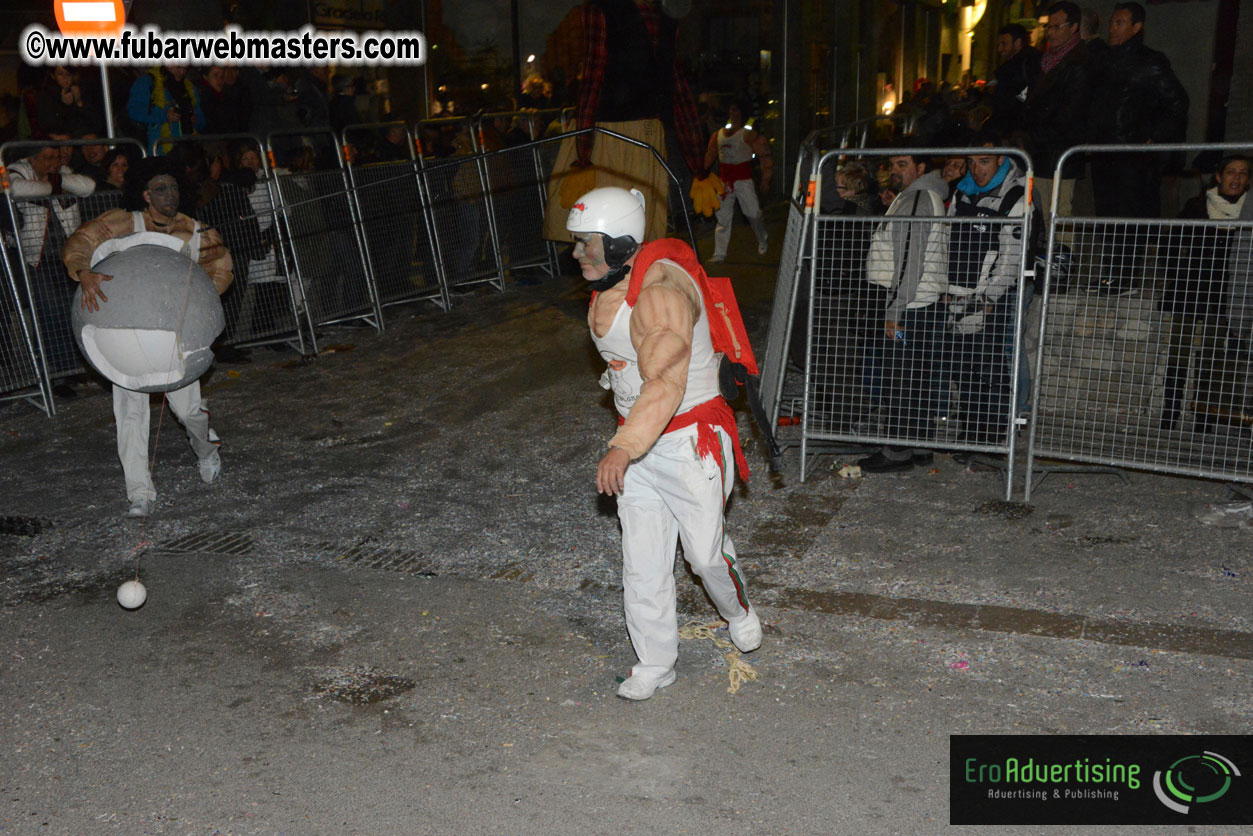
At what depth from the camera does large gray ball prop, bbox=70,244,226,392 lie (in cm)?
594

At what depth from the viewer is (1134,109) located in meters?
8.66

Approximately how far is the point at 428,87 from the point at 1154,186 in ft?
34.9

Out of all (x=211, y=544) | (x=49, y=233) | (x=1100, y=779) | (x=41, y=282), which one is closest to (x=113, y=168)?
(x=49, y=233)

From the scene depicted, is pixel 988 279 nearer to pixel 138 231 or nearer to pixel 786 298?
pixel 786 298

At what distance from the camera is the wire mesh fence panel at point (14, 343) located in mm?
8742

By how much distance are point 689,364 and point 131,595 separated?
280cm

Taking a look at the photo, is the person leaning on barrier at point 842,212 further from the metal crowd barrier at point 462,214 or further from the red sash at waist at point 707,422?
the metal crowd barrier at point 462,214

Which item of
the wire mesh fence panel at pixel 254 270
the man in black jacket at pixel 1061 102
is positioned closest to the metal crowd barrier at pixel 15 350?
the wire mesh fence panel at pixel 254 270

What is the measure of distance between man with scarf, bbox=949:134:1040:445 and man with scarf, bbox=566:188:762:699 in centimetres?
256

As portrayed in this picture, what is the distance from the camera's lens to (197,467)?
7562mm

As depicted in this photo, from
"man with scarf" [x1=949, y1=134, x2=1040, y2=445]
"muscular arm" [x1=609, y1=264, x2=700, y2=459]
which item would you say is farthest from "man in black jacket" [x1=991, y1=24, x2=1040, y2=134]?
"muscular arm" [x1=609, y1=264, x2=700, y2=459]

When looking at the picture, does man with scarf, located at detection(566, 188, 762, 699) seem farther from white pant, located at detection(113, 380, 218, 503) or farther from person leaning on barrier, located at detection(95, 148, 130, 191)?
person leaning on barrier, located at detection(95, 148, 130, 191)

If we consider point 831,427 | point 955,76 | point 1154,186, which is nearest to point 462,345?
point 831,427

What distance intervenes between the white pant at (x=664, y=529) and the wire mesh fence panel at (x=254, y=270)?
6.68m
